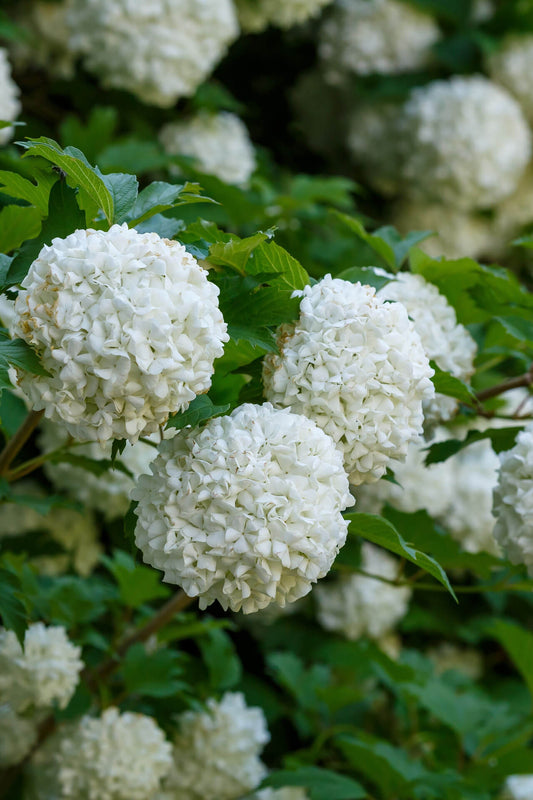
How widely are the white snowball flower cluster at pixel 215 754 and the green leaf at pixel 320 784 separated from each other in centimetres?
19

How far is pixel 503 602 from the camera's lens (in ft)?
8.53

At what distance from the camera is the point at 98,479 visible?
2.02m

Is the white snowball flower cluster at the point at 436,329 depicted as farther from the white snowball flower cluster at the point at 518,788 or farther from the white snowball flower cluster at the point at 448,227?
the white snowball flower cluster at the point at 448,227

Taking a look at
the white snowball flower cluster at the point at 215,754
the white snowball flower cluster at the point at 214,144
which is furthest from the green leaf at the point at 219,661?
the white snowball flower cluster at the point at 214,144

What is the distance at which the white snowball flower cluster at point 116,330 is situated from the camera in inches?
33.9

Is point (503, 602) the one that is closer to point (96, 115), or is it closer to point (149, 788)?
point (149, 788)

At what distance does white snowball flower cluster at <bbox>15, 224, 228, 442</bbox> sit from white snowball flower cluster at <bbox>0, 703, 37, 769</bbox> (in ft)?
3.06

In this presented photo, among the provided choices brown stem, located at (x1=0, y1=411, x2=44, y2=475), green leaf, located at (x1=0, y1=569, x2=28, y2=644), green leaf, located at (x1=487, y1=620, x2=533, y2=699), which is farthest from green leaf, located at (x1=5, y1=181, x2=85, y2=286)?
green leaf, located at (x1=487, y1=620, x2=533, y2=699)

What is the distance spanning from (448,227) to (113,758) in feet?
7.26

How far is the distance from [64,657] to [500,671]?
6.43 ft

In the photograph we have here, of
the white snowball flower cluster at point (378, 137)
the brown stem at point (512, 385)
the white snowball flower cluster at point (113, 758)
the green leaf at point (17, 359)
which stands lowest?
the white snowball flower cluster at point (113, 758)

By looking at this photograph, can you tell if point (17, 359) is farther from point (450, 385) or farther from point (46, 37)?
point (46, 37)

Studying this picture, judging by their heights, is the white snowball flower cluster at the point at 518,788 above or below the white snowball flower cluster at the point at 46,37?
below

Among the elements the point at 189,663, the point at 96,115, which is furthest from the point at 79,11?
the point at 189,663
